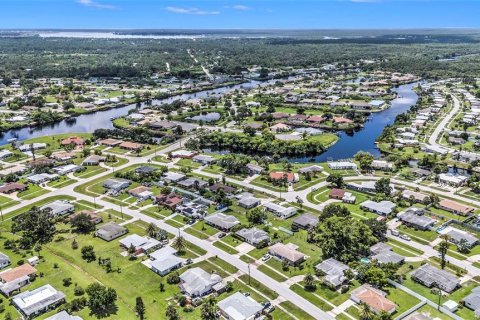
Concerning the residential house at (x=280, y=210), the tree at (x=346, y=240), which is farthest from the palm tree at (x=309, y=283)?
the residential house at (x=280, y=210)

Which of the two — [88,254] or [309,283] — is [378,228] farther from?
[88,254]

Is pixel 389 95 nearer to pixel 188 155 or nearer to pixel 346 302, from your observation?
pixel 188 155

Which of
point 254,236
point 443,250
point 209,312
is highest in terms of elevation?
point 443,250

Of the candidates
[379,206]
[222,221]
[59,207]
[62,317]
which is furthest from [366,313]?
[59,207]

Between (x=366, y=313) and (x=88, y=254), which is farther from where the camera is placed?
(x=88, y=254)

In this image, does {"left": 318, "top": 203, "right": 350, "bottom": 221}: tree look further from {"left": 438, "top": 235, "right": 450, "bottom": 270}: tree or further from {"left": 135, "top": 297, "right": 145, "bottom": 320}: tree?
{"left": 135, "top": 297, "right": 145, "bottom": 320}: tree

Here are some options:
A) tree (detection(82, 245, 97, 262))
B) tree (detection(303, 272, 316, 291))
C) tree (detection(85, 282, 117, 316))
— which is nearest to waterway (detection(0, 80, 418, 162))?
tree (detection(303, 272, 316, 291))

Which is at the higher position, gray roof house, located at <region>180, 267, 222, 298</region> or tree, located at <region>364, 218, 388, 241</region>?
tree, located at <region>364, 218, 388, 241</region>

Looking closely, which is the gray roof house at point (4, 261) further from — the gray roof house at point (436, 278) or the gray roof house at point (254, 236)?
the gray roof house at point (436, 278)

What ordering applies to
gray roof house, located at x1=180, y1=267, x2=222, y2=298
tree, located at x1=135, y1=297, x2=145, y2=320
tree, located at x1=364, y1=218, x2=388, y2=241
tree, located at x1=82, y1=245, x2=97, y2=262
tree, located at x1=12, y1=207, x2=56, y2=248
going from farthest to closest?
tree, located at x1=12, y1=207, x2=56, y2=248 → tree, located at x1=364, y1=218, x2=388, y2=241 → tree, located at x1=82, y1=245, x2=97, y2=262 → gray roof house, located at x1=180, y1=267, x2=222, y2=298 → tree, located at x1=135, y1=297, x2=145, y2=320
